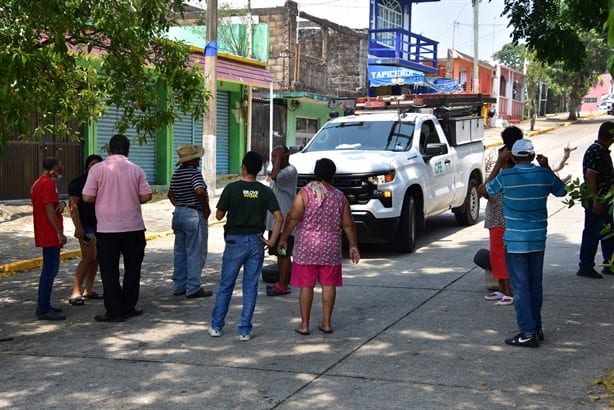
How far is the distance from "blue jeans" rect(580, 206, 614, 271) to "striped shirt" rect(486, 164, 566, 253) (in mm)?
3015

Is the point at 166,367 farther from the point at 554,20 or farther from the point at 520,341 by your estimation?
the point at 554,20

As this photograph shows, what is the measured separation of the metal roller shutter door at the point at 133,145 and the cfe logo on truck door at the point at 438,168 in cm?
866

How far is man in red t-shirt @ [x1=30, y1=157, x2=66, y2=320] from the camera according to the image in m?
7.87

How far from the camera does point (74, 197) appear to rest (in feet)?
27.0

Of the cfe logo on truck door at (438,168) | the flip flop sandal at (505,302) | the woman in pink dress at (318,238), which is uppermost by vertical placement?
the cfe logo on truck door at (438,168)

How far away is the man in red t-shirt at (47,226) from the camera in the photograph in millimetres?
7867

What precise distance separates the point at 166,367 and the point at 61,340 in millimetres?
1484

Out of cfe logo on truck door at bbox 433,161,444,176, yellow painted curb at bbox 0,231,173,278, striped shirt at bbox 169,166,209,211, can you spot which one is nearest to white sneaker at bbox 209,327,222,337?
striped shirt at bbox 169,166,209,211

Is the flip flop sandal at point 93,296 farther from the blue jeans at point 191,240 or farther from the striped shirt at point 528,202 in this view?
the striped shirt at point 528,202

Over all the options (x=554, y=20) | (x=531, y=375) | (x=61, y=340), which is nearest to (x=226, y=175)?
(x=554, y=20)

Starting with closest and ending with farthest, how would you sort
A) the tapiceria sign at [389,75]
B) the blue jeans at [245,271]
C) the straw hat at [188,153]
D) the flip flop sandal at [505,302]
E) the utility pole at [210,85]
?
the blue jeans at [245,271] → the flip flop sandal at [505,302] → the straw hat at [188,153] → the utility pole at [210,85] → the tapiceria sign at [389,75]

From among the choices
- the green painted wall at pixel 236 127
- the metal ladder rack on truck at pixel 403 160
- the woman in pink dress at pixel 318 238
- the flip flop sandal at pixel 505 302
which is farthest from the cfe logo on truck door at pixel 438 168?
the green painted wall at pixel 236 127

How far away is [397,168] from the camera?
38.0 feet

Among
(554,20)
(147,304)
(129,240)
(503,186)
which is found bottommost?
(147,304)
